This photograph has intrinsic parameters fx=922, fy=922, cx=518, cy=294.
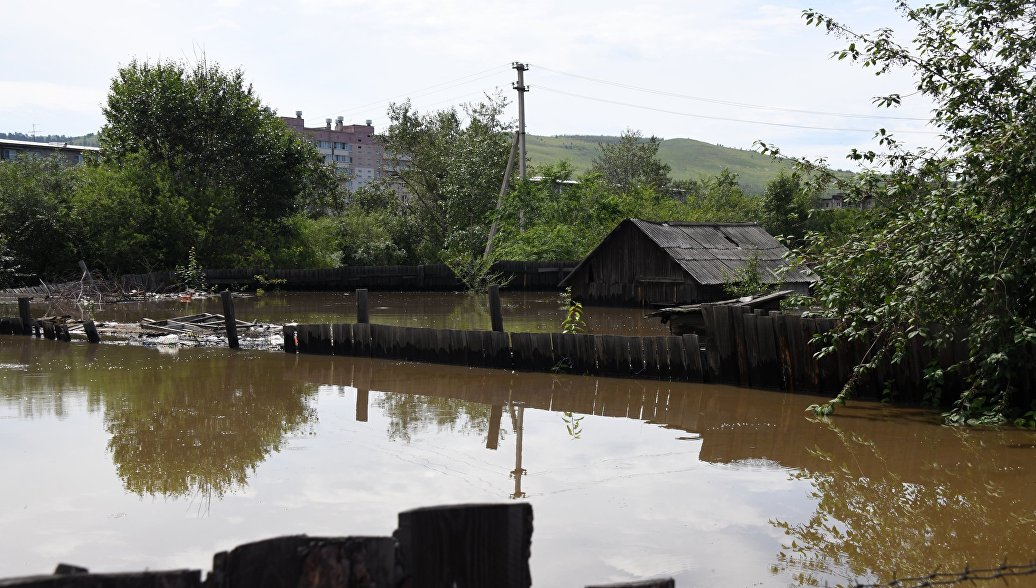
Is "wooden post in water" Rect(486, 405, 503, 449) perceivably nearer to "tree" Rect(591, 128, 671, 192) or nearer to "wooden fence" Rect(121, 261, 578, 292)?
"wooden fence" Rect(121, 261, 578, 292)

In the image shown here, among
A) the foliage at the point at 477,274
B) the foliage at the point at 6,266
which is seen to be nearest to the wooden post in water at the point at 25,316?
the foliage at the point at 477,274

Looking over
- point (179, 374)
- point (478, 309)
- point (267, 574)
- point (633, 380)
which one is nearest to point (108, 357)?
point (179, 374)

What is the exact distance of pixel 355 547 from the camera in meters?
2.36

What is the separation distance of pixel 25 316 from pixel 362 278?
19.5m

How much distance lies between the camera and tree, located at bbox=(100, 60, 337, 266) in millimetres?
44906

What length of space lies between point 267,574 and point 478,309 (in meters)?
29.2

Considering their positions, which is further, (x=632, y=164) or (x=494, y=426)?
(x=632, y=164)

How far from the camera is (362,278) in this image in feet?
138

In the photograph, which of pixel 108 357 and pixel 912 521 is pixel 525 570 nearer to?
pixel 912 521

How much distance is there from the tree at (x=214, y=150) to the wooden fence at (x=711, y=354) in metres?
29.3

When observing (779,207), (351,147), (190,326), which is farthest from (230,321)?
(351,147)

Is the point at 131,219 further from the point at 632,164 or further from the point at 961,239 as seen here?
the point at 632,164

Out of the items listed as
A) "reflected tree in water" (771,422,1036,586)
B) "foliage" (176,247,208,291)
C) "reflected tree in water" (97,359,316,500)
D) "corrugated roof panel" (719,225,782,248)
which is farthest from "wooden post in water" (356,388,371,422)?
"foliage" (176,247,208,291)

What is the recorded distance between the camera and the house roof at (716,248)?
26.2 meters
